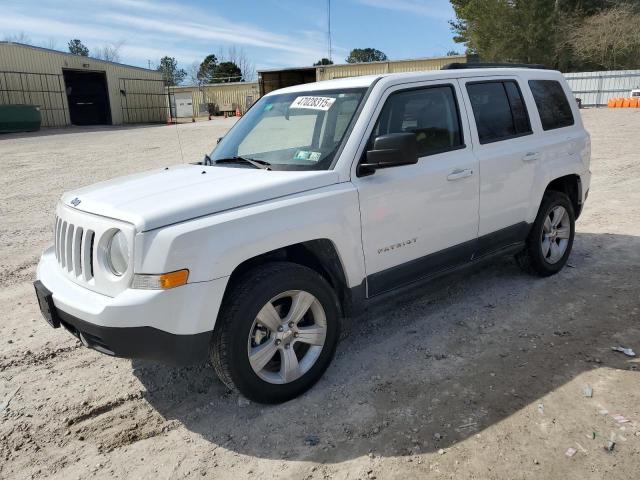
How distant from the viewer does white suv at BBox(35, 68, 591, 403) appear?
2812 millimetres

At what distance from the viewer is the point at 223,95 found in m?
54.4

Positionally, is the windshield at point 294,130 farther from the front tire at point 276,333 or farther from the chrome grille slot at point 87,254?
the chrome grille slot at point 87,254

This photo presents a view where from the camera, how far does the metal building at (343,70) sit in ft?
129

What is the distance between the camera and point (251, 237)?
2.97 metres

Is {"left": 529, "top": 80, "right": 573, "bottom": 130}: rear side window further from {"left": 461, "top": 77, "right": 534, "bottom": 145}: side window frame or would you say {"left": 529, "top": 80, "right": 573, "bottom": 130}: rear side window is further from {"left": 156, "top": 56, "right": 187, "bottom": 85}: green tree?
{"left": 156, "top": 56, "right": 187, "bottom": 85}: green tree

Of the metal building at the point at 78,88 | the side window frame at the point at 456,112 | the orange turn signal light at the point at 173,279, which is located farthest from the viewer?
the metal building at the point at 78,88

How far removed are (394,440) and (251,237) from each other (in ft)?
4.58

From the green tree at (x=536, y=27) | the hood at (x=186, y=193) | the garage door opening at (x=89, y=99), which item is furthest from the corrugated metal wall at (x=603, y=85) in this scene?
the hood at (x=186, y=193)

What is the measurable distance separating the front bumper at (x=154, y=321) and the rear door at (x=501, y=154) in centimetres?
252

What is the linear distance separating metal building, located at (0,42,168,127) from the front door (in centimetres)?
3508

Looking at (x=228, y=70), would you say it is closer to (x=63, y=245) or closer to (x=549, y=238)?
(x=549, y=238)

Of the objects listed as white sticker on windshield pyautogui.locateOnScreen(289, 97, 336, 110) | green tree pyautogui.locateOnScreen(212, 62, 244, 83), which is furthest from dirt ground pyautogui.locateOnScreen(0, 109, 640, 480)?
green tree pyautogui.locateOnScreen(212, 62, 244, 83)

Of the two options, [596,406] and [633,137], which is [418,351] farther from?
[633,137]

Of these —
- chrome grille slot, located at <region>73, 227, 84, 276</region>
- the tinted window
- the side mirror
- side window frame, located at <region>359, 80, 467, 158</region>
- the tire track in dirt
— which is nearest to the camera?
chrome grille slot, located at <region>73, 227, 84, 276</region>
